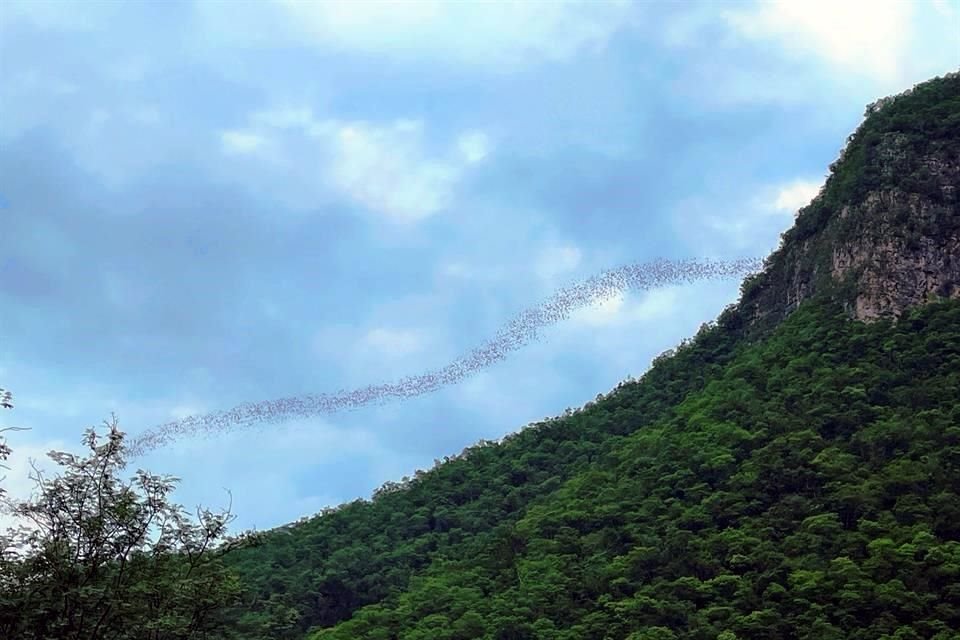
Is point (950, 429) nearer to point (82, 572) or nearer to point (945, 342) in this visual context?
point (945, 342)

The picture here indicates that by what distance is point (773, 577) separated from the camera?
32281mm

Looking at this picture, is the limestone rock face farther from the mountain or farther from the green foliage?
the green foliage

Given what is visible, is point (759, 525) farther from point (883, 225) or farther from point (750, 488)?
point (883, 225)

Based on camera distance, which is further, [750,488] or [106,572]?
[750,488]

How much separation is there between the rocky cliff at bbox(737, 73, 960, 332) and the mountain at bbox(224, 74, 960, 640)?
0.10m

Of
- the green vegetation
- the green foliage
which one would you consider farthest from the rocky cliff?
the green foliage

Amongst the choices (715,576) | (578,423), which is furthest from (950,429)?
(578,423)

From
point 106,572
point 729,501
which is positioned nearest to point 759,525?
point 729,501

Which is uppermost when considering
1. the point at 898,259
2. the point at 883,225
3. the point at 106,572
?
the point at 883,225

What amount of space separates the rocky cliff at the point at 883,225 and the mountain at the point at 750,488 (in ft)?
0.34

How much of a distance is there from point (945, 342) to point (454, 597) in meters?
19.3

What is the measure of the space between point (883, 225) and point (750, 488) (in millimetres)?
16007

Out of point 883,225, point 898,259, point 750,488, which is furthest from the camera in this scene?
point 883,225

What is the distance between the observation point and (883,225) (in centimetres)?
4838
